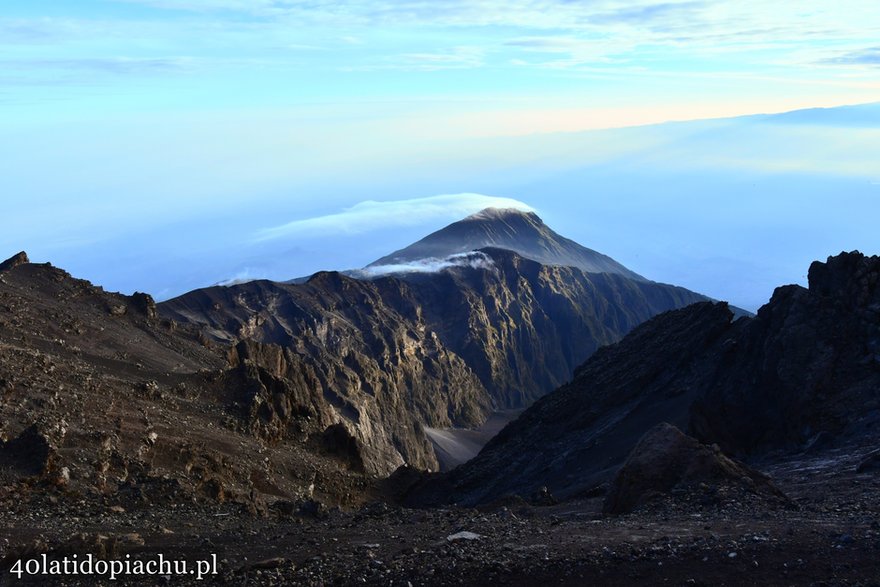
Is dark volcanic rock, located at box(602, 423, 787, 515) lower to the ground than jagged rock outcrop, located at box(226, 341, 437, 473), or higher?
lower

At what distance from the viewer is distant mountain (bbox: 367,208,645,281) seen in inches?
6604

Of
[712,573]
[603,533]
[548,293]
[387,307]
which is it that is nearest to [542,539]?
[603,533]

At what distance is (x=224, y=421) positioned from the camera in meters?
40.8

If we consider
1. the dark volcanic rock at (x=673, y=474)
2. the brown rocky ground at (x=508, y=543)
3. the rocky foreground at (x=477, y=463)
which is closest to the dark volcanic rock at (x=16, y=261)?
the rocky foreground at (x=477, y=463)

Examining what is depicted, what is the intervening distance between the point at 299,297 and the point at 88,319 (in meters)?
61.1

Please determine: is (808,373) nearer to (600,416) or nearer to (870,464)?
(870,464)

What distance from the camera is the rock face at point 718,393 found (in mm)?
34469

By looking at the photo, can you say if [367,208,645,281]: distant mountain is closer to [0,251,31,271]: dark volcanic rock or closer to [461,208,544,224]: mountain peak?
[461,208,544,224]: mountain peak

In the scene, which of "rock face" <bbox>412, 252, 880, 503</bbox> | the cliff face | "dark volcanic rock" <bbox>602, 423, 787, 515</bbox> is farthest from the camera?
the cliff face
